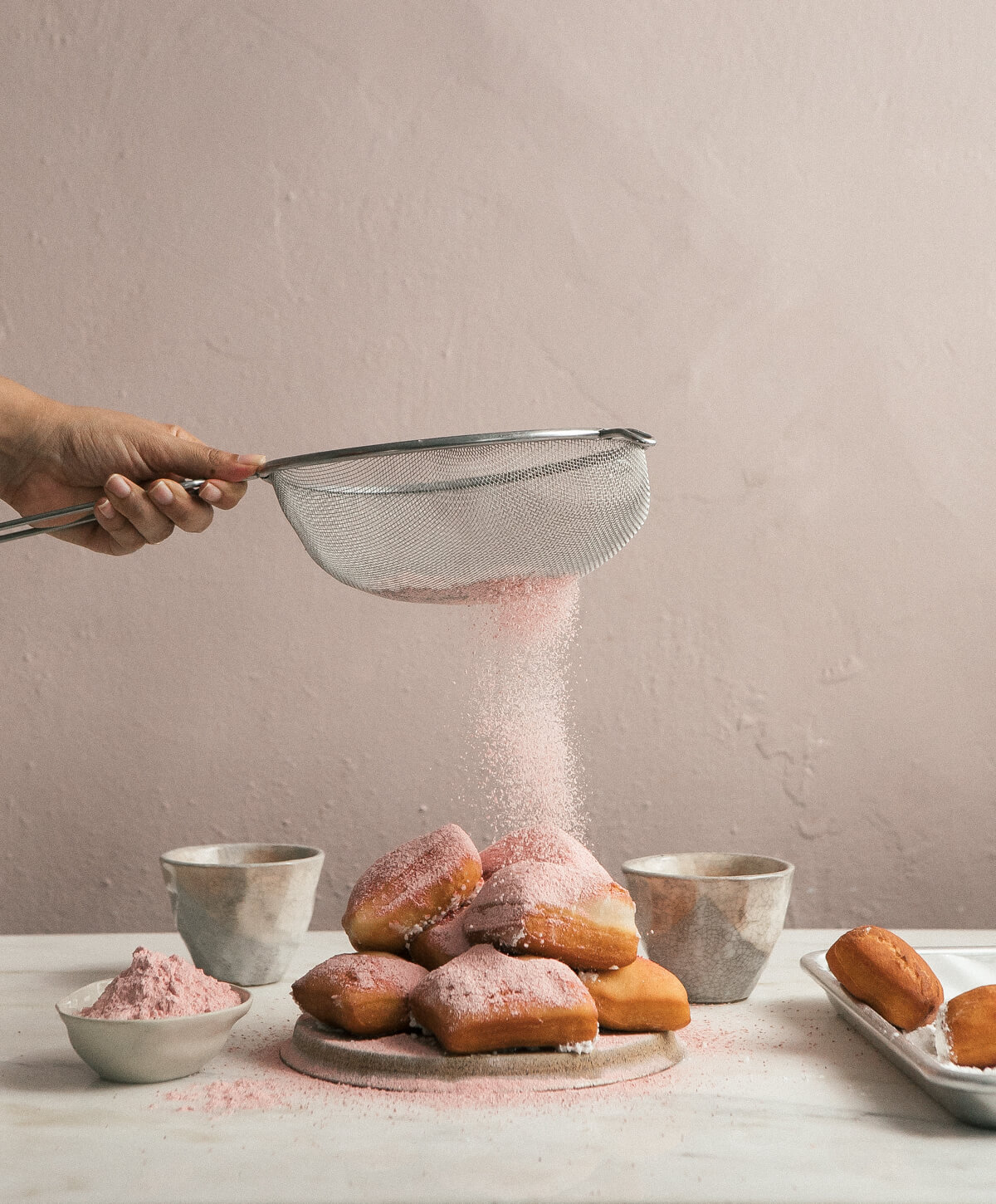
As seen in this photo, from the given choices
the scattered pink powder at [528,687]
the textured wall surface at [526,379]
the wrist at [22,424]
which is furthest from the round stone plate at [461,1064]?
the textured wall surface at [526,379]

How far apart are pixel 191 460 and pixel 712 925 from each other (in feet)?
1.89

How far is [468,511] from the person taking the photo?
0.94m

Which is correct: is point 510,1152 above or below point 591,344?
below

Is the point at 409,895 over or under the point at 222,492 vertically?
under

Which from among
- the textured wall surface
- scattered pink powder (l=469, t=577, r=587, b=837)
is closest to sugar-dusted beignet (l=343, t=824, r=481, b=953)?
scattered pink powder (l=469, t=577, r=587, b=837)

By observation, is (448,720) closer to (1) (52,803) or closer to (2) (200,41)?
(1) (52,803)

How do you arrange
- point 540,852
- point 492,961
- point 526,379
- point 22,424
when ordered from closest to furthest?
point 492,961, point 540,852, point 22,424, point 526,379

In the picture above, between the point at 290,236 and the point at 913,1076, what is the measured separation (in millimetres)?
1214

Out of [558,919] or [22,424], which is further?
[22,424]

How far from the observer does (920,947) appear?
35.9 inches

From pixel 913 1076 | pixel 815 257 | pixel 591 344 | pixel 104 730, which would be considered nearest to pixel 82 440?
pixel 104 730

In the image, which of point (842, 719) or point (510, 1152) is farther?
point (842, 719)

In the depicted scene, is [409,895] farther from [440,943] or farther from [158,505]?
[158,505]

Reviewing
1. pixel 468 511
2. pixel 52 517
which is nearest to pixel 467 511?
pixel 468 511
